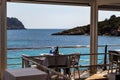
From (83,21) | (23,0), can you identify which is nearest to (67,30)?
(83,21)

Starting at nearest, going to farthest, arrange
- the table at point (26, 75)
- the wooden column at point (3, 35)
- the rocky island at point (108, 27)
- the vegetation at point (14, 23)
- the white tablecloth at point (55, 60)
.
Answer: the table at point (26, 75) < the white tablecloth at point (55, 60) < the wooden column at point (3, 35) < the rocky island at point (108, 27) < the vegetation at point (14, 23)

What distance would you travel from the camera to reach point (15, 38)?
36.3m

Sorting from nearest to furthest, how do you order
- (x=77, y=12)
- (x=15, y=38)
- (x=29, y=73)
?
(x=29, y=73)
(x=77, y=12)
(x=15, y=38)

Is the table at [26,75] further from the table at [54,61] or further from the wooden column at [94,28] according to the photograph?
the wooden column at [94,28]

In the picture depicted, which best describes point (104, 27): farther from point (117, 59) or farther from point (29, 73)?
point (29, 73)

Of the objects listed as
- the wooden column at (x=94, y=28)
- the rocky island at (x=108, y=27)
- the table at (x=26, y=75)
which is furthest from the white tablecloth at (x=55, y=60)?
the rocky island at (x=108, y=27)

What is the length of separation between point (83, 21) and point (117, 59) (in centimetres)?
2478

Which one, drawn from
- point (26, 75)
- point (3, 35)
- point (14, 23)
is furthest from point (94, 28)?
point (14, 23)

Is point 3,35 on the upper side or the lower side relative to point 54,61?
upper

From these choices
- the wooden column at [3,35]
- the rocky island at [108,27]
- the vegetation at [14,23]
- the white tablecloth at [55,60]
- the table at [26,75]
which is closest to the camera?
the table at [26,75]

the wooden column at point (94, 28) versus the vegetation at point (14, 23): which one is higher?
the vegetation at point (14, 23)

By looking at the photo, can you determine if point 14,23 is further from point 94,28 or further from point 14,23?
point 94,28

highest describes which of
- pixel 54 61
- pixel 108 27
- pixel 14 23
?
pixel 14 23

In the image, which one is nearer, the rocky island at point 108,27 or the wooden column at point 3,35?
the wooden column at point 3,35
